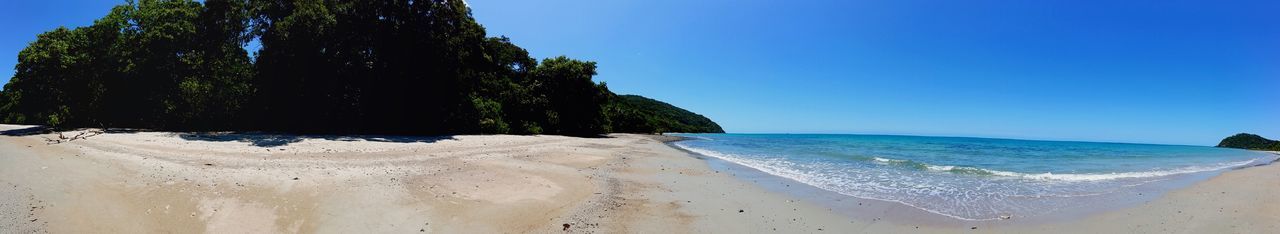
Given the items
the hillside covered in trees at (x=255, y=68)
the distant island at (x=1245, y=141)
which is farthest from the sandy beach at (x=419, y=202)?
the distant island at (x=1245, y=141)

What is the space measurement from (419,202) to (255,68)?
22.0 metres

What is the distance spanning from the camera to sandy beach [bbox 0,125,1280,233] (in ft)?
20.2

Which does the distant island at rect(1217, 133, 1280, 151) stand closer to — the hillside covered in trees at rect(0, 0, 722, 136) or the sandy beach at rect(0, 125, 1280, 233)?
the sandy beach at rect(0, 125, 1280, 233)

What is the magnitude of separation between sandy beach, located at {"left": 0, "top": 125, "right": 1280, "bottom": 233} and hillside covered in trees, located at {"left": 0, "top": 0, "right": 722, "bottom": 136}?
11.3 meters

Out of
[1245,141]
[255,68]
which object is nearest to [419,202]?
[255,68]

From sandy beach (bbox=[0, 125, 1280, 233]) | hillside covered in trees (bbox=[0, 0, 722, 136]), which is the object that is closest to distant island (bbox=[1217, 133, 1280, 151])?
sandy beach (bbox=[0, 125, 1280, 233])

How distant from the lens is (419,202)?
732 centimetres

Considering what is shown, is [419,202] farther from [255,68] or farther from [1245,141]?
[1245,141]

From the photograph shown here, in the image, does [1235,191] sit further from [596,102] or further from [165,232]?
[596,102]

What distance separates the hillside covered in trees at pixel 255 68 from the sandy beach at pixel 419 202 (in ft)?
37.1

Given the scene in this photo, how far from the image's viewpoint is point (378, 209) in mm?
6832

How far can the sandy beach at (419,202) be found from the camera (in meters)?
6.16

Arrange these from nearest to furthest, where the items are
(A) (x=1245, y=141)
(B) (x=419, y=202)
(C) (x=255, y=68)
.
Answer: (B) (x=419, y=202) → (C) (x=255, y=68) → (A) (x=1245, y=141)

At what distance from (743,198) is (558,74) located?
3098 cm
